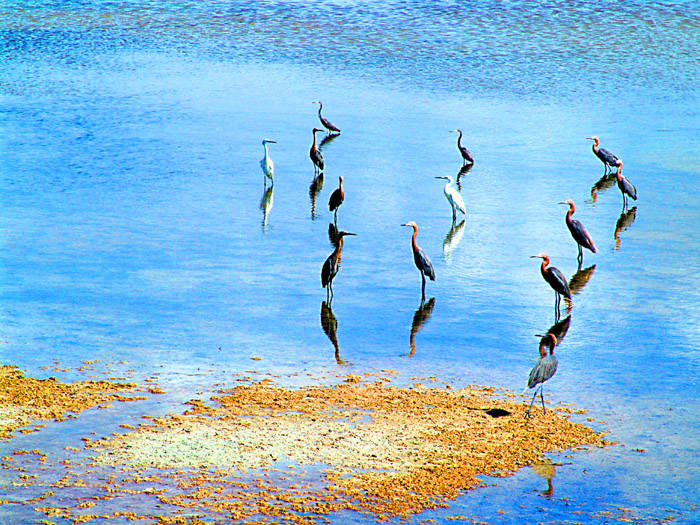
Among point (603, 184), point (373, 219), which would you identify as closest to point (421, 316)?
point (373, 219)

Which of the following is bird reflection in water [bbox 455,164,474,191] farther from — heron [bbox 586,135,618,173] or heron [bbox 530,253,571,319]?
heron [bbox 530,253,571,319]

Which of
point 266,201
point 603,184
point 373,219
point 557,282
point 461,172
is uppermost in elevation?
point 557,282

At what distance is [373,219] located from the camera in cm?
1961

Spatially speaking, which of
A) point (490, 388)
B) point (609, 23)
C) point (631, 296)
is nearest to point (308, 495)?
point (490, 388)

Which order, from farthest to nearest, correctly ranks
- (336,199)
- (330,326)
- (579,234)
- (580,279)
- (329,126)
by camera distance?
(329,126) → (336,199) → (579,234) → (580,279) → (330,326)

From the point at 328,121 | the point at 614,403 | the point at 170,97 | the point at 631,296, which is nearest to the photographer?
the point at 614,403

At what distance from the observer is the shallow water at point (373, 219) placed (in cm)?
1223

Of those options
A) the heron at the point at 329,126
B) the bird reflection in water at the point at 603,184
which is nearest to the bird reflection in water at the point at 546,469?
the bird reflection in water at the point at 603,184

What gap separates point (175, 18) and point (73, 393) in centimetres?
3598

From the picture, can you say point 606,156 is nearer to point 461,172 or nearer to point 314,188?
point 461,172

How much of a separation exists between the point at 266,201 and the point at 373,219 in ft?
9.15

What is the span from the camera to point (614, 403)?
11617 millimetres

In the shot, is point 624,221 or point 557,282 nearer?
point 557,282

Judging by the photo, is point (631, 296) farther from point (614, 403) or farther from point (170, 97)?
point (170, 97)
